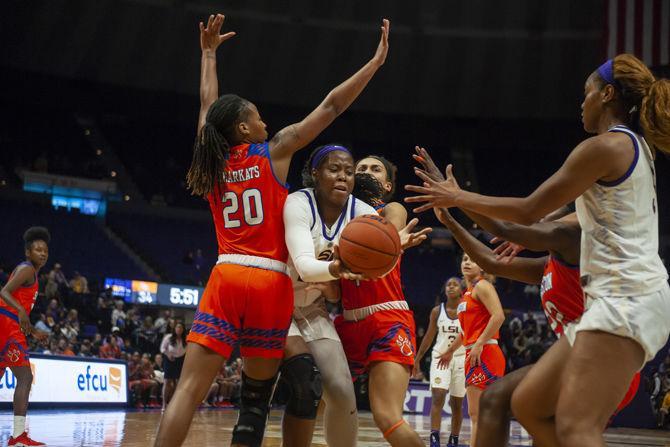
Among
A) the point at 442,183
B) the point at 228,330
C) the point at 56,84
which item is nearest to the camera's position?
the point at 442,183

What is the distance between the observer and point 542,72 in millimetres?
25172

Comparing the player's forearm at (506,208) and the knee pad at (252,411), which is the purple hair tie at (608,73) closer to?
the player's forearm at (506,208)

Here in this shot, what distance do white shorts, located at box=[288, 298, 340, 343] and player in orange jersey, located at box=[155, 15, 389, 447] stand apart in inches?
15.1

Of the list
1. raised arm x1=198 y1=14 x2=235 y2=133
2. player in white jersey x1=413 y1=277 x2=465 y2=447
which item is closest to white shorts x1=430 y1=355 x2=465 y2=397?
player in white jersey x1=413 y1=277 x2=465 y2=447

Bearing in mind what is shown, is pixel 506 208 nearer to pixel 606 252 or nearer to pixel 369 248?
pixel 606 252

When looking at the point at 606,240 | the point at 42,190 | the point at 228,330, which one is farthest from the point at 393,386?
the point at 42,190

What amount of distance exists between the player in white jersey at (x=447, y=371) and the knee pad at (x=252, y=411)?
181 inches

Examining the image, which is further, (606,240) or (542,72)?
(542,72)

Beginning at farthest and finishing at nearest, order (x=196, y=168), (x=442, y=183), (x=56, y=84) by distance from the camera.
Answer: (x=56, y=84)
(x=196, y=168)
(x=442, y=183)

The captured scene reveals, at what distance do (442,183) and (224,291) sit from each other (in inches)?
50.2

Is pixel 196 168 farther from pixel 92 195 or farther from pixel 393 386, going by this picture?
pixel 92 195

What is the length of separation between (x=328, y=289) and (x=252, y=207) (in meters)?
0.78

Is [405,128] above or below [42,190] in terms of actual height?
above

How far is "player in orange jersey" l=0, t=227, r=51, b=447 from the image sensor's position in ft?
26.1
